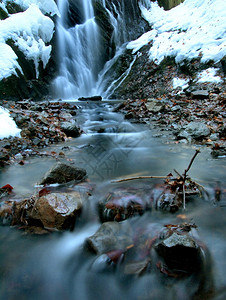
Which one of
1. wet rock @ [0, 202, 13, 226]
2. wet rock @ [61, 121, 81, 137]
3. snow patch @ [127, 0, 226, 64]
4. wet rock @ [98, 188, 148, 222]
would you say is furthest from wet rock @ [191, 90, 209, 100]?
wet rock @ [0, 202, 13, 226]

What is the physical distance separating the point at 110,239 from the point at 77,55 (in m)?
15.9

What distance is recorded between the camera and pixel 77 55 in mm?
14992

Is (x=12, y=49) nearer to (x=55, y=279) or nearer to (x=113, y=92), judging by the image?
(x=113, y=92)

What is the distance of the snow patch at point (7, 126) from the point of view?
440 centimetres

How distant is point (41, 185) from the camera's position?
271cm

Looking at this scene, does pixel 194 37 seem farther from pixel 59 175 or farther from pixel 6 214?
pixel 6 214

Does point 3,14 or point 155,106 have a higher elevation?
point 3,14

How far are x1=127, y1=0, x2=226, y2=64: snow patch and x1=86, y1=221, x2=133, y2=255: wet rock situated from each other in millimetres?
10247

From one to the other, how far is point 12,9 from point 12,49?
127 inches

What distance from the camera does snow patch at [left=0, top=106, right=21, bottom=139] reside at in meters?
4.40

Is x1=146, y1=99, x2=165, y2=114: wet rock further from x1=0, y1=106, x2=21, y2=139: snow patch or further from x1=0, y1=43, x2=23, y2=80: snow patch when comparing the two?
x1=0, y1=43, x2=23, y2=80: snow patch

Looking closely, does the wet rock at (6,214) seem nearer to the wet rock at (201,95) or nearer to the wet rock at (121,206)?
the wet rock at (121,206)

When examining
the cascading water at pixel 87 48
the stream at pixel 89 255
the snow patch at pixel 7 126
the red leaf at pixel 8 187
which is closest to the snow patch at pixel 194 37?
the cascading water at pixel 87 48

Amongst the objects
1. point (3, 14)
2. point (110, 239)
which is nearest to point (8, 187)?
point (110, 239)
